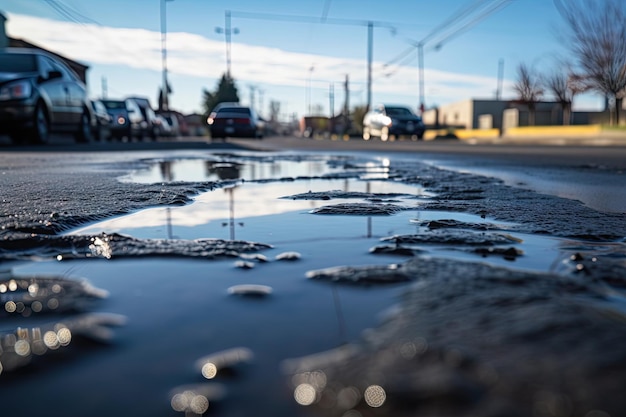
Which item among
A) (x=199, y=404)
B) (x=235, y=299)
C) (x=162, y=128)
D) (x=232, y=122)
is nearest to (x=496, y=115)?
(x=162, y=128)

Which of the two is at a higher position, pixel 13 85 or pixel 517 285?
pixel 13 85

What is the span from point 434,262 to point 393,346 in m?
0.68

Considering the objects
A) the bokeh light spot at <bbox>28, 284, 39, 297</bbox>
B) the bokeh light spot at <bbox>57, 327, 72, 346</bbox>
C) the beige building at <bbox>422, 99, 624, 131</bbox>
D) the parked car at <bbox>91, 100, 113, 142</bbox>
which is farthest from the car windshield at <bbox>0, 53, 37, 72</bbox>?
the beige building at <bbox>422, 99, 624, 131</bbox>

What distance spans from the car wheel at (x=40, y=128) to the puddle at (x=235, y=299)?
7.87 m

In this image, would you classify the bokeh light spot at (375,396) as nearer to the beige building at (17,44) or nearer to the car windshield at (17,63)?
the car windshield at (17,63)

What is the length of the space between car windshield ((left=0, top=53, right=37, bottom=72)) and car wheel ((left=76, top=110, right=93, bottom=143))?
236 centimetres

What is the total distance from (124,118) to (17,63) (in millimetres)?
10334

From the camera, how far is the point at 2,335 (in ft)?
3.51

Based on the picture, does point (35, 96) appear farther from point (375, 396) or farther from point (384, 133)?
point (384, 133)

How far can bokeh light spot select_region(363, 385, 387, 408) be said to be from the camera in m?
0.80

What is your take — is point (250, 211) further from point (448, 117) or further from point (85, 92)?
point (448, 117)

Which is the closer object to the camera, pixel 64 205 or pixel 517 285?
pixel 517 285

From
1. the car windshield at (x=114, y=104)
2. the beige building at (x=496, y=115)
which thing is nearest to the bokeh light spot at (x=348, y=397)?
the car windshield at (x=114, y=104)

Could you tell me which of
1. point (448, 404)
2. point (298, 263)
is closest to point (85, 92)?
point (298, 263)
